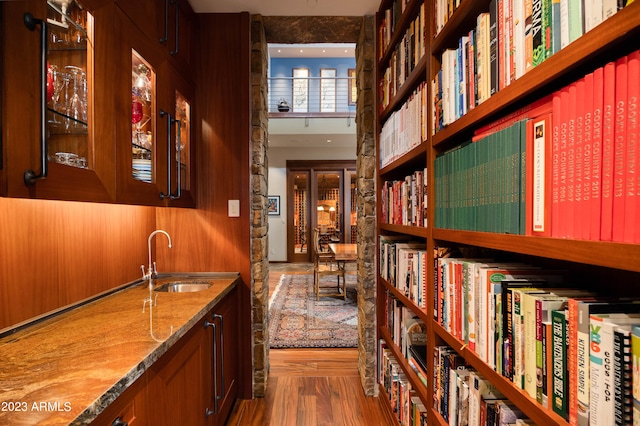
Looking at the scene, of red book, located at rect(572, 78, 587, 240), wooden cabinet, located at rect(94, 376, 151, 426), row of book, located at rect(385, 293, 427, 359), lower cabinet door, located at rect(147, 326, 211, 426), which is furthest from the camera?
row of book, located at rect(385, 293, 427, 359)

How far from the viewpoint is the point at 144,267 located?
7.27ft

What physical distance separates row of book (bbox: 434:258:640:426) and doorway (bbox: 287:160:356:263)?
7479 millimetres

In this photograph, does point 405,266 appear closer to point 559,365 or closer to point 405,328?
point 405,328

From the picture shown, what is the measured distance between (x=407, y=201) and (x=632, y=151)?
1.20m

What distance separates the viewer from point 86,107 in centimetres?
119

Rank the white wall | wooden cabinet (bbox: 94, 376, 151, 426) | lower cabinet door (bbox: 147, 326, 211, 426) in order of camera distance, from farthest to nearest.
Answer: the white wall, lower cabinet door (bbox: 147, 326, 211, 426), wooden cabinet (bbox: 94, 376, 151, 426)

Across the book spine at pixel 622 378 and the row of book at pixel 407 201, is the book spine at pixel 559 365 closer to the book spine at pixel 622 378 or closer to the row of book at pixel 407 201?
the book spine at pixel 622 378

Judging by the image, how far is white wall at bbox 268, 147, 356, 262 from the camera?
8414 mm

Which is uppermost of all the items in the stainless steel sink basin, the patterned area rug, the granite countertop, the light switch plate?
the light switch plate

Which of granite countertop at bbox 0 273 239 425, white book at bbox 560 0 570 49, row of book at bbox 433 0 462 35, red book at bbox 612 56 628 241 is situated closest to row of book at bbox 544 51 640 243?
red book at bbox 612 56 628 241

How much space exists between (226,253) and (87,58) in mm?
1464

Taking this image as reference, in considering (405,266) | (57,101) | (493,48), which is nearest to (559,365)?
(493,48)

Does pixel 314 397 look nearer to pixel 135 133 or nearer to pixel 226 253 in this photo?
pixel 226 253

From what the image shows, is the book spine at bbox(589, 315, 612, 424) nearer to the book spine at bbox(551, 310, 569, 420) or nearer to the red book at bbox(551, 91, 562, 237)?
the book spine at bbox(551, 310, 569, 420)
